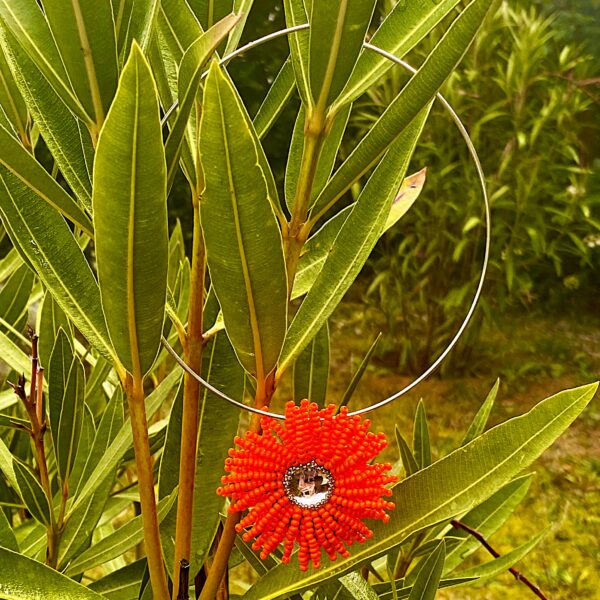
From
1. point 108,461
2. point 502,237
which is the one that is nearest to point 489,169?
point 502,237

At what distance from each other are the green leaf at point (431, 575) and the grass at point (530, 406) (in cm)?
140

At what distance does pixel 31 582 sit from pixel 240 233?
0.57 ft

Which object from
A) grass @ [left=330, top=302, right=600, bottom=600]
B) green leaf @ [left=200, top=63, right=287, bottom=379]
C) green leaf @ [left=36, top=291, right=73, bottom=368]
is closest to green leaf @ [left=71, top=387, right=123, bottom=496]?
green leaf @ [left=36, top=291, right=73, bottom=368]

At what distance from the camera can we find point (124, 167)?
0.88 feet

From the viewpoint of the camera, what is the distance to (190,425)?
0.35 m

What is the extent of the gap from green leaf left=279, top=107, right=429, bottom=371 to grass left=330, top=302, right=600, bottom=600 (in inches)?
60.0

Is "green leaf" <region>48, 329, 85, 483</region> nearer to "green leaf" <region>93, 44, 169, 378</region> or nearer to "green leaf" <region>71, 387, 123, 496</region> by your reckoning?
"green leaf" <region>71, 387, 123, 496</region>

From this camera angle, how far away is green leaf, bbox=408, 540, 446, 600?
0.40 meters

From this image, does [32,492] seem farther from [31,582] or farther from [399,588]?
[399,588]

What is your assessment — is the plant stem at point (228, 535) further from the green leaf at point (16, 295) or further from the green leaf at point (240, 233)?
the green leaf at point (16, 295)

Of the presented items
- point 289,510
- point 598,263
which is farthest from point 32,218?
point 598,263

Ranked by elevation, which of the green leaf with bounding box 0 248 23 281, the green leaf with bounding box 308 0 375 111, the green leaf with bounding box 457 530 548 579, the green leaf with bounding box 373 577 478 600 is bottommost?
the green leaf with bounding box 373 577 478 600

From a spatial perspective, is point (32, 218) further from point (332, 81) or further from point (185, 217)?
point (185, 217)

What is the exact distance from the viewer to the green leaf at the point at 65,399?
18.4 inches
